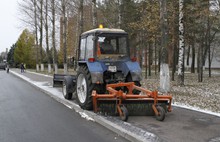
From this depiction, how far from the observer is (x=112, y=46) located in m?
11.8

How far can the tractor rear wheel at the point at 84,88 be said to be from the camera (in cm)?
1094

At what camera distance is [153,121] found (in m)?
9.20

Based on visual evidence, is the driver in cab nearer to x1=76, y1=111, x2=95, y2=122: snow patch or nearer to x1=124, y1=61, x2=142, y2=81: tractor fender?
x1=124, y1=61, x2=142, y2=81: tractor fender

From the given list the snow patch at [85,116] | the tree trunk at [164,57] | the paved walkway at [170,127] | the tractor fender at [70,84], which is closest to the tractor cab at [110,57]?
the snow patch at [85,116]

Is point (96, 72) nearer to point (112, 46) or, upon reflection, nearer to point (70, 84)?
point (112, 46)

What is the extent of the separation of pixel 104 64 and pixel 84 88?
4.05 feet

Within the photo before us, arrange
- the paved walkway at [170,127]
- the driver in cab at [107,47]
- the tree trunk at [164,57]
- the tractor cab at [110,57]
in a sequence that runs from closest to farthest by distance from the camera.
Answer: the paved walkway at [170,127] < the tractor cab at [110,57] < the driver in cab at [107,47] < the tree trunk at [164,57]

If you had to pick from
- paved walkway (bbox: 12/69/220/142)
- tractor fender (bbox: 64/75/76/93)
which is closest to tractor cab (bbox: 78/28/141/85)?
paved walkway (bbox: 12/69/220/142)

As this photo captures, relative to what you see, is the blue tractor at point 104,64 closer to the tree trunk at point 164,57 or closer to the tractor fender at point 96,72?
the tractor fender at point 96,72

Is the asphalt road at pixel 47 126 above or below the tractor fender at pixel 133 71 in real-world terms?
below

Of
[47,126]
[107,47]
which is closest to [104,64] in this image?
[107,47]

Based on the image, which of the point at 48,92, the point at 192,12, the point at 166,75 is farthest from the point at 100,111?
the point at 192,12

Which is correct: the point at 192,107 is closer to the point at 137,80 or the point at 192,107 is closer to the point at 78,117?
the point at 137,80

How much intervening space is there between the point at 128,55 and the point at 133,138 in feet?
16.7
